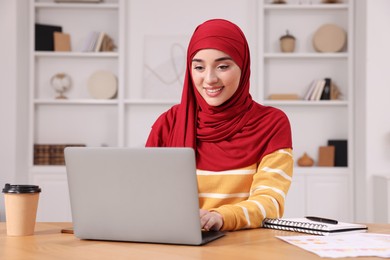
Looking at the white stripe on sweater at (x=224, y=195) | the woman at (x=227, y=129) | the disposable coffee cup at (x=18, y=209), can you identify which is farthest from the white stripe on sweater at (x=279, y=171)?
the disposable coffee cup at (x=18, y=209)

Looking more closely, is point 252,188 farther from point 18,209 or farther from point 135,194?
point 18,209

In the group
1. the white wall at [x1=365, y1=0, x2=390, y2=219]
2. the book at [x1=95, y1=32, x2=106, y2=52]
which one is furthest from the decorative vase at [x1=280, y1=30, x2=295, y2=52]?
the book at [x1=95, y1=32, x2=106, y2=52]

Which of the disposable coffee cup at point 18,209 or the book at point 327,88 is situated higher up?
the book at point 327,88

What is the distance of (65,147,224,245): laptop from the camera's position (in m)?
1.35

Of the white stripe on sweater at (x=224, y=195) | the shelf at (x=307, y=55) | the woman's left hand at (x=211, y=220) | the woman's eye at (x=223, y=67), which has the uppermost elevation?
the shelf at (x=307, y=55)

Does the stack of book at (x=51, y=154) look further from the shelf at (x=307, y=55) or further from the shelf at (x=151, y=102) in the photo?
the shelf at (x=307, y=55)

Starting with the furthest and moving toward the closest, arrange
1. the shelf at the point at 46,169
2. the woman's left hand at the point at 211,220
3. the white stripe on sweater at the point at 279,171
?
the shelf at the point at 46,169 → the white stripe on sweater at the point at 279,171 → the woman's left hand at the point at 211,220

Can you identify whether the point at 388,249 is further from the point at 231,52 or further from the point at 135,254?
the point at 231,52

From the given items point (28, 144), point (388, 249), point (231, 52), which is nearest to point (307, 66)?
point (28, 144)

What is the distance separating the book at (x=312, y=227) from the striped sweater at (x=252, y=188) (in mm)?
55

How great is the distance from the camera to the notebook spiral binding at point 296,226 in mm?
1567

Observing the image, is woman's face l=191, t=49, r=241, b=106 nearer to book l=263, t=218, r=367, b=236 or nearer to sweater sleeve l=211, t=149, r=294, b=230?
sweater sleeve l=211, t=149, r=294, b=230

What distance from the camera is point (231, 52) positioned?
1.97 metres

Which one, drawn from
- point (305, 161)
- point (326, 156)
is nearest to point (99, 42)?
point (305, 161)
